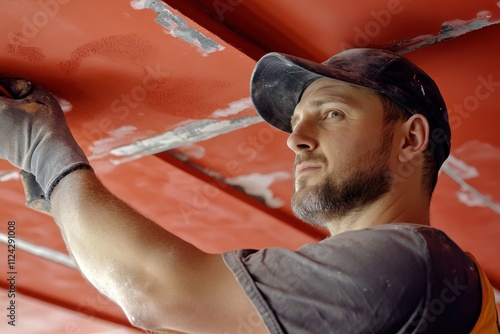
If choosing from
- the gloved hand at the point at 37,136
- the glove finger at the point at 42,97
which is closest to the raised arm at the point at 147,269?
the gloved hand at the point at 37,136

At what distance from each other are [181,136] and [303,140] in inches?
24.1

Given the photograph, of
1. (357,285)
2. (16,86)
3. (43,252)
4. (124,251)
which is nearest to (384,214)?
(357,285)

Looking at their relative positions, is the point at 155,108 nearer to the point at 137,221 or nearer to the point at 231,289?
the point at 137,221

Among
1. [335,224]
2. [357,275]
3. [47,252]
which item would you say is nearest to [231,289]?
[357,275]

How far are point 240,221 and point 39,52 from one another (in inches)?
47.3

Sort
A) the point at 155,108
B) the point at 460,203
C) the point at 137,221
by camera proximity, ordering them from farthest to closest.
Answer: the point at 460,203
the point at 155,108
the point at 137,221

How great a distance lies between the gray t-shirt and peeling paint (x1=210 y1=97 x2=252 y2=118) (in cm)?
81

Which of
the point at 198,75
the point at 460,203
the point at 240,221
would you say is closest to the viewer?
the point at 198,75

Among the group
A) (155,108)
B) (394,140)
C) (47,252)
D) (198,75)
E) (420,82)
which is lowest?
(47,252)

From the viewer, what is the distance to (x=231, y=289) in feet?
4.99

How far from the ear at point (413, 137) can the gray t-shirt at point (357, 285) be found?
0.48m

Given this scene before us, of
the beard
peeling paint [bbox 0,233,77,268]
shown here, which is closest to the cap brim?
the beard

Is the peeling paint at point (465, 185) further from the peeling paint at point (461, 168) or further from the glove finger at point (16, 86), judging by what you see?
the glove finger at point (16, 86)

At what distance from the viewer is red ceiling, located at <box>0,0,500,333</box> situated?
1953 millimetres
